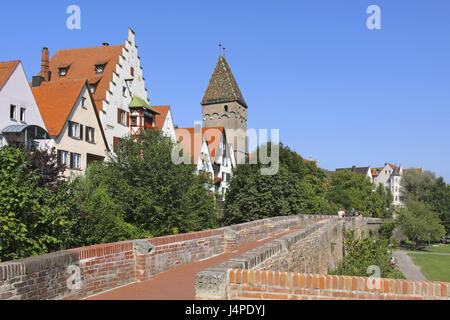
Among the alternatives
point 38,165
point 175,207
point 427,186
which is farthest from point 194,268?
point 427,186

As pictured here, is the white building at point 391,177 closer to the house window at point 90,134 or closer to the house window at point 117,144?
the house window at point 117,144

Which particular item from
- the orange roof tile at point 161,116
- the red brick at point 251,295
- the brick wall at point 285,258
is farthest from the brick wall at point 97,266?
the orange roof tile at point 161,116

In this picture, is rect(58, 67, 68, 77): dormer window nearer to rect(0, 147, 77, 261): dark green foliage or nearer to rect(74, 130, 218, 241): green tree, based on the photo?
rect(74, 130, 218, 241): green tree

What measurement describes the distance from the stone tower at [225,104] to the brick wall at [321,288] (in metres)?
70.3

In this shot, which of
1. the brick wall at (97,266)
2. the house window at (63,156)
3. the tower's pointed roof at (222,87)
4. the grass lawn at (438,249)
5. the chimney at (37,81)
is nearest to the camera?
the brick wall at (97,266)

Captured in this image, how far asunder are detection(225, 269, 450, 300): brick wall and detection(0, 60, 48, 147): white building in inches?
855

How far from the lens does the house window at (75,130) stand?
98.6 feet

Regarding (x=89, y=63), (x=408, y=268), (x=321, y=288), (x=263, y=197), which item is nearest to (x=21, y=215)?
(x=321, y=288)

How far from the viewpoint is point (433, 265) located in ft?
171

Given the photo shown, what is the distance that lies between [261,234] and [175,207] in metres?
6.07

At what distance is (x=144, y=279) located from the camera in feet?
32.2

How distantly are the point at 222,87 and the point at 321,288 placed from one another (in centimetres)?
7607

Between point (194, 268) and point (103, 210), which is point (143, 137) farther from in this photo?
point (194, 268)

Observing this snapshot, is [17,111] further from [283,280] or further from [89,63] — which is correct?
[283,280]
